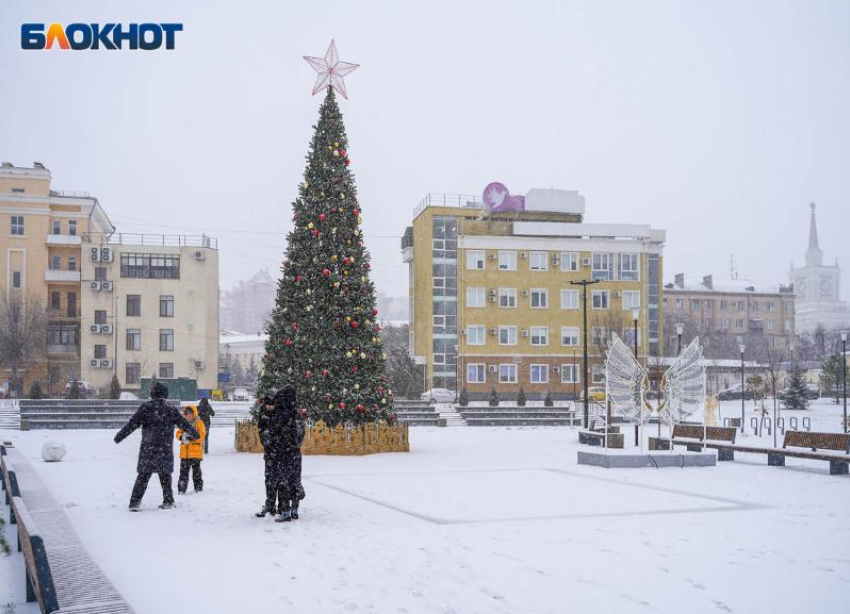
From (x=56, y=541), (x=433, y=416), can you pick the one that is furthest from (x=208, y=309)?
(x=56, y=541)

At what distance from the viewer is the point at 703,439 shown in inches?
846

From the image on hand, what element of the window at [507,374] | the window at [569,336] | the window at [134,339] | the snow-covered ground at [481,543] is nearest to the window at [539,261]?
the window at [569,336]

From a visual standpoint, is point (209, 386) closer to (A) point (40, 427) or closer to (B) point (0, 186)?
(B) point (0, 186)

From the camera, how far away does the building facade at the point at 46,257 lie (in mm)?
62312

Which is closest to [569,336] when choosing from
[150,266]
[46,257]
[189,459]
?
[150,266]

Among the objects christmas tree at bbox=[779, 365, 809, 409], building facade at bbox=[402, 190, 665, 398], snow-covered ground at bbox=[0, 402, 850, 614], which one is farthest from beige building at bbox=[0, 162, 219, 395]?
snow-covered ground at bbox=[0, 402, 850, 614]

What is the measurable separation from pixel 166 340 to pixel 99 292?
5810mm

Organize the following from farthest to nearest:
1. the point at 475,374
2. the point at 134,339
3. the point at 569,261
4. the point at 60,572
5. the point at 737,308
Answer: the point at 737,308
the point at 569,261
the point at 134,339
the point at 475,374
the point at 60,572

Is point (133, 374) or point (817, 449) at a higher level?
point (133, 374)

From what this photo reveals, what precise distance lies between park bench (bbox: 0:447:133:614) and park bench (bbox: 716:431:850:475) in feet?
47.4

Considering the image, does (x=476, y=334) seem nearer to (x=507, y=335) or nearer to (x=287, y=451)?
(x=507, y=335)

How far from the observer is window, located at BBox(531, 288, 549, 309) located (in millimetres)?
61062

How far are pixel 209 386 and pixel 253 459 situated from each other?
146ft

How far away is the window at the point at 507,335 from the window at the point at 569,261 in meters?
5.88
